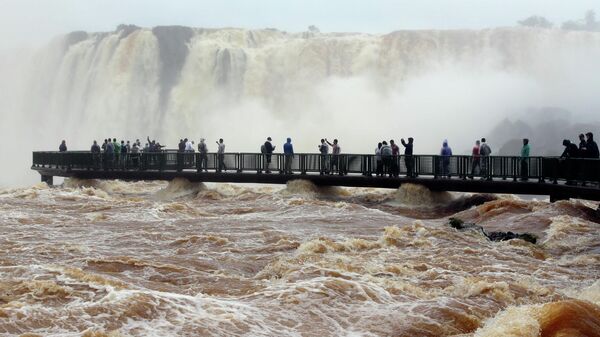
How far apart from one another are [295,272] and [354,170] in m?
13.2

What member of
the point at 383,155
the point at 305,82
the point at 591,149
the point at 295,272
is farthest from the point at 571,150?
the point at 305,82

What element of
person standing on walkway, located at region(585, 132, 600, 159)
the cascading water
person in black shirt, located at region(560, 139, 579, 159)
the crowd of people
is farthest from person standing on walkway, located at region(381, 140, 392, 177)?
the cascading water

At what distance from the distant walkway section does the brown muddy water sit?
38.3 inches

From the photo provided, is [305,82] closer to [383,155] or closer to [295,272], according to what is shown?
[383,155]

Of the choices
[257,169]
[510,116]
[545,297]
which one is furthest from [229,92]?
[545,297]

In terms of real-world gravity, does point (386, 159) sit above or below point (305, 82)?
below

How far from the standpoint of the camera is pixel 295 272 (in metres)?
11.0

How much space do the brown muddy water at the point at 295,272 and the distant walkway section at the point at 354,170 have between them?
973 mm

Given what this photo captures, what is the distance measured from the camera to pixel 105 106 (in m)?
45.8

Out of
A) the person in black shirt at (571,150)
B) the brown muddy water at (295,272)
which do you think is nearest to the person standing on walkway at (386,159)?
the brown muddy water at (295,272)

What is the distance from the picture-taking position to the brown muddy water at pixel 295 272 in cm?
832

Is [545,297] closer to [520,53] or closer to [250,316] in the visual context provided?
[250,316]

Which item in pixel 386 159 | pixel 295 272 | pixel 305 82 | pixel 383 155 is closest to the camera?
pixel 295 272

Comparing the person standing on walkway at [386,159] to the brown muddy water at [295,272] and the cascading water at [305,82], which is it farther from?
the cascading water at [305,82]
